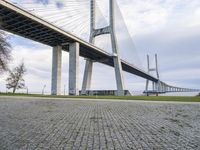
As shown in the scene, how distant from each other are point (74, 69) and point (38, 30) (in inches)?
341

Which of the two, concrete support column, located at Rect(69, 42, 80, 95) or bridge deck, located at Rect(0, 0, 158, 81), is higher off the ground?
bridge deck, located at Rect(0, 0, 158, 81)

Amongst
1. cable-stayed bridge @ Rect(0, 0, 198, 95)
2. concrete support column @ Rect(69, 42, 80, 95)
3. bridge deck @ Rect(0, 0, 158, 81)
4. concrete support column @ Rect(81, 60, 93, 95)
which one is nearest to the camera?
bridge deck @ Rect(0, 0, 158, 81)

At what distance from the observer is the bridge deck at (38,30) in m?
27.1

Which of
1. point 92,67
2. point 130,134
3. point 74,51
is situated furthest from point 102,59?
point 130,134

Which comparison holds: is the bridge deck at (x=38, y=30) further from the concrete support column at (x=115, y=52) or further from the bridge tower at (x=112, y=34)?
the bridge tower at (x=112, y=34)

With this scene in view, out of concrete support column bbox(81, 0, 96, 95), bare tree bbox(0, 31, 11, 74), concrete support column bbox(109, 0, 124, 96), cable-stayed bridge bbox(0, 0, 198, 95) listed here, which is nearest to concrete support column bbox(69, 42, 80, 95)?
cable-stayed bridge bbox(0, 0, 198, 95)

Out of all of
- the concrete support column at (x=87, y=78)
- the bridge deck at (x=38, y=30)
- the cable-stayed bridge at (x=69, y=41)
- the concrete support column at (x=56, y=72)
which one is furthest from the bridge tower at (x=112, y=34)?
the concrete support column at (x=56, y=72)

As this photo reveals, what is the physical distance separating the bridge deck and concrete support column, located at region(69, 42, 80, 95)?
1339 mm

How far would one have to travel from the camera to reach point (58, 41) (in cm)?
3922

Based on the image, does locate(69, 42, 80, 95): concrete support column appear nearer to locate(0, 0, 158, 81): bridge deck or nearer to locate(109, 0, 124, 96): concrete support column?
locate(0, 0, 158, 81): bridge deck

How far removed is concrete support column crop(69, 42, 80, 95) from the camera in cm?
3684

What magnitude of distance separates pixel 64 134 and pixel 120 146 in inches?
58.4

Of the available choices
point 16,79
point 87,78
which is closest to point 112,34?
point 87,78

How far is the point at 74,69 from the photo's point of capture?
123ft
